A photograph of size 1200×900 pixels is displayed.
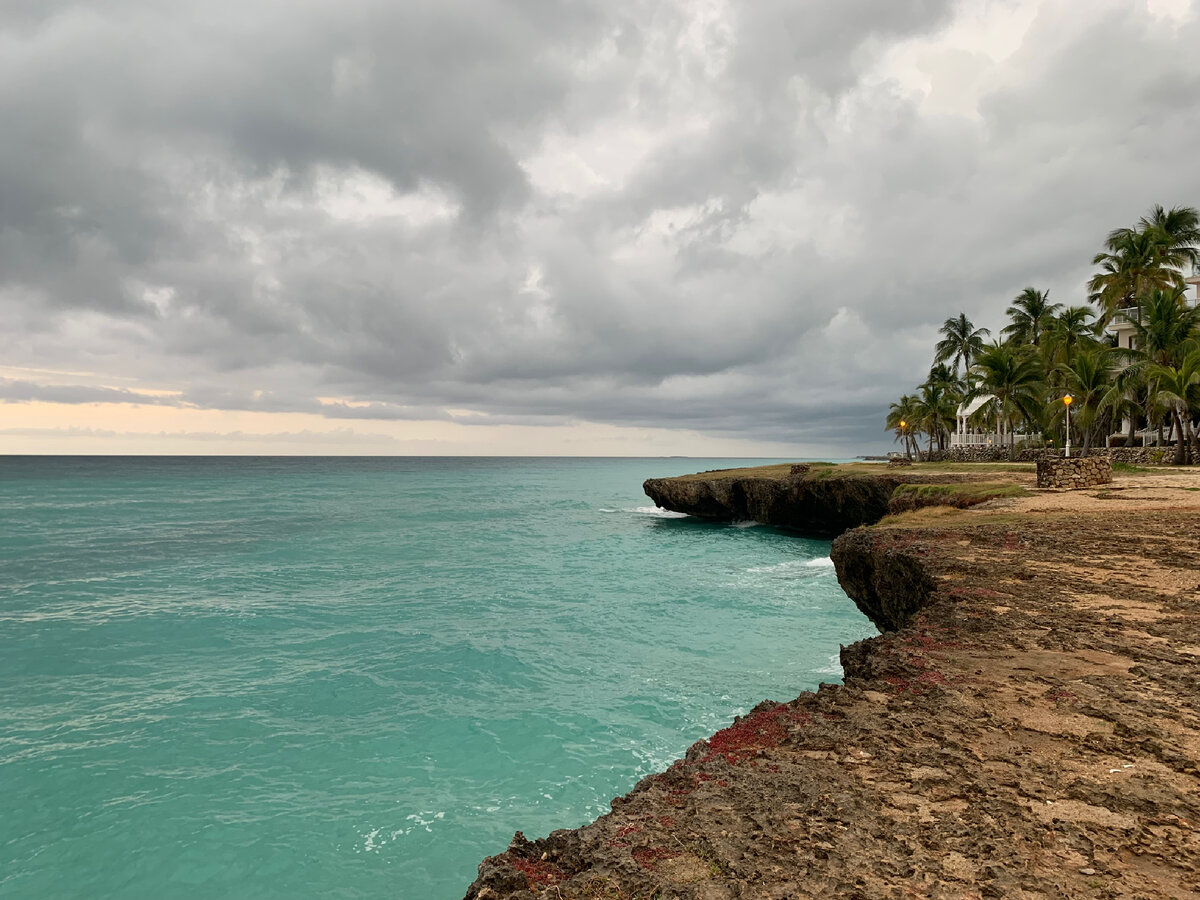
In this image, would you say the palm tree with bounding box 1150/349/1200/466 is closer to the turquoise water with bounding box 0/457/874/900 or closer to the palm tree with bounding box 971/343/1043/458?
the palm tree with bounding box 971/343/1043/458

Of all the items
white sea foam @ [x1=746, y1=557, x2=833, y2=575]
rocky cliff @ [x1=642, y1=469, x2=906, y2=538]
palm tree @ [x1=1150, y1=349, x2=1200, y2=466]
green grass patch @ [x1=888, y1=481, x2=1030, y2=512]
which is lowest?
white sea foam @ [x1=746, y1=557, x2=833, y2=575]

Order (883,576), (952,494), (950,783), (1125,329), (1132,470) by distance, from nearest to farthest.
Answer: (950,783) → (883,576) → (952,494) → (1132,470) → (1125,329)

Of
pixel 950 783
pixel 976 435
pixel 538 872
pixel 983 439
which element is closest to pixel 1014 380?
pixel 983 439

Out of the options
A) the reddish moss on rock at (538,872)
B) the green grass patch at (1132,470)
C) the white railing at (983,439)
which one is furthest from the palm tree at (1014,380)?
the reddish moss on rock at (538,872)

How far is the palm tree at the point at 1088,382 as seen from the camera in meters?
41.5

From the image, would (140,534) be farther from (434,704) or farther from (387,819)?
(387,819)

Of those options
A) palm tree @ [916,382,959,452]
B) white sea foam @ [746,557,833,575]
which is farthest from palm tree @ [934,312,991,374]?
white sea foam @ [746,557,833,575]

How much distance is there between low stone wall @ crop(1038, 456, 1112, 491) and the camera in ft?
70.2

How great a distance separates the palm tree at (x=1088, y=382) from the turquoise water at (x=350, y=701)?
2607 cm

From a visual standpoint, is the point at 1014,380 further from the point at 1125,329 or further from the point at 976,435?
the point at 976,435

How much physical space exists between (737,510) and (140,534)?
45286 millimetres

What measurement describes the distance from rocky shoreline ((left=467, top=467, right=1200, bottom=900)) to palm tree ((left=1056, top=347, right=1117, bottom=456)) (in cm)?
4266

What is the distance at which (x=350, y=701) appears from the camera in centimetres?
1338

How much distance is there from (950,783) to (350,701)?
12.7 m
